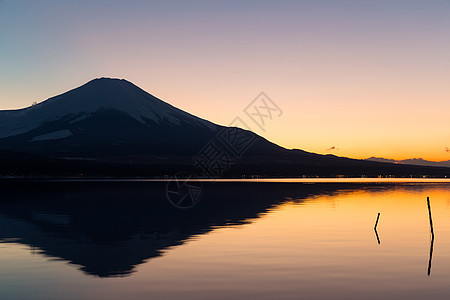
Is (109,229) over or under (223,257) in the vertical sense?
over

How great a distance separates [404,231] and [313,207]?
911 inches

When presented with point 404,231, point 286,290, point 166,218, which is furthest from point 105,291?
point 166,218

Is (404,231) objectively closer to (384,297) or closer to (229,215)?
(229,215)

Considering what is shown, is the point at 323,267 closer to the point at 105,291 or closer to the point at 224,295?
the point at 224,295

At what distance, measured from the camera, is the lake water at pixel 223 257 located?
21703mm

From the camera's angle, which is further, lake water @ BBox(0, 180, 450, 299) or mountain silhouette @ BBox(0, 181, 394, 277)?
mountain silhouette @ BBox(0, 181, 394, 277)

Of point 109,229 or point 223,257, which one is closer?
point 223,257

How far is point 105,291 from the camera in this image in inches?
835

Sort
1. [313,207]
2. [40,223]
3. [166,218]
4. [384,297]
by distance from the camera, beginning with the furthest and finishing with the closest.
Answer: [313,207]
[166,218]
[40,223]
[384,297]

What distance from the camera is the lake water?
2170 centimetres

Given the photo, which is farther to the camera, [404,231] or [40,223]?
[40,223]

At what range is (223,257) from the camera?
29875 mm

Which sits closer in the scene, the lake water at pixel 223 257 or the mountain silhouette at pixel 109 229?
the lake water at pixel 223 257

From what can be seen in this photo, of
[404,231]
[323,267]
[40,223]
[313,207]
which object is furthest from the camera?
[313,207]
